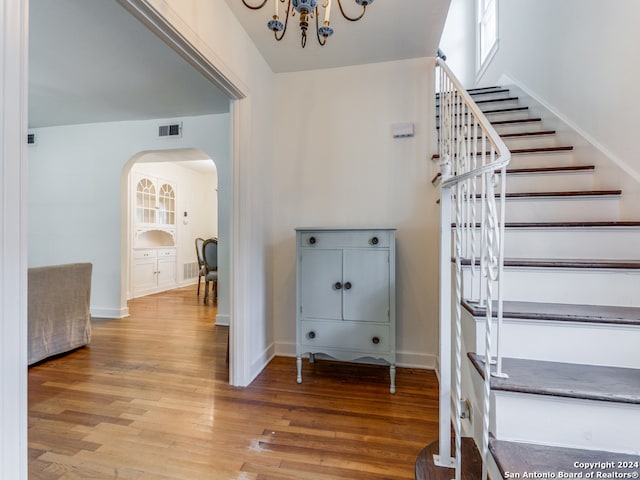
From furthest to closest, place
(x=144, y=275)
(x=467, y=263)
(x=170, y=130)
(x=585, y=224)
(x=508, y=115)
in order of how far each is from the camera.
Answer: (x=144, y=275) → (x=170, y=130) → (x=508, y=115) → (x=585, y=224) → (x=467, y=263)

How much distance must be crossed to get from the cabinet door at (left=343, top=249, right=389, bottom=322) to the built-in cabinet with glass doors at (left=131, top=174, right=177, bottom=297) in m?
4.62

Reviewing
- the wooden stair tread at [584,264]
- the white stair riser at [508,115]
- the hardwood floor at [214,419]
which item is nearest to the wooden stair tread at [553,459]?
the hardwood floor at [214,419]

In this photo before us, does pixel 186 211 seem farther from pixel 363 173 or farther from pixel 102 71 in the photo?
pixel 363 173

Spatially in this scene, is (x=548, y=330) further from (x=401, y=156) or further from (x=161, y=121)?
(x=161, y=121)

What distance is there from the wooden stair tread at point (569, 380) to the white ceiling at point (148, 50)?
7.06ft

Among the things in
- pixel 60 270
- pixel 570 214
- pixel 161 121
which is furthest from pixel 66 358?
pixel 570 214

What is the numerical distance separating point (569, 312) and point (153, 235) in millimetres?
6792

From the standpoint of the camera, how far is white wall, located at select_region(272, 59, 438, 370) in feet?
8.20

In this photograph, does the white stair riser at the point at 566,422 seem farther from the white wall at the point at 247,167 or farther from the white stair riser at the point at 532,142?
the white stair riser at the point at 532,142

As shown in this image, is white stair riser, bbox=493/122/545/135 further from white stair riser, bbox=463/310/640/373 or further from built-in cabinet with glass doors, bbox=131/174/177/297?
built-in cabinet with glass doors, bbox=131/174/177/297

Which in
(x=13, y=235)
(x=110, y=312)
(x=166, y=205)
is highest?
(x=166, y=205)

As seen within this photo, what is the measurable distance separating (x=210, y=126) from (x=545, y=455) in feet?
13.2

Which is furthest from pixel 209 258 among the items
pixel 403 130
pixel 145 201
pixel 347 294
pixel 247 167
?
pixel 403 130

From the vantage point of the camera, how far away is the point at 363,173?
8.55 ft
